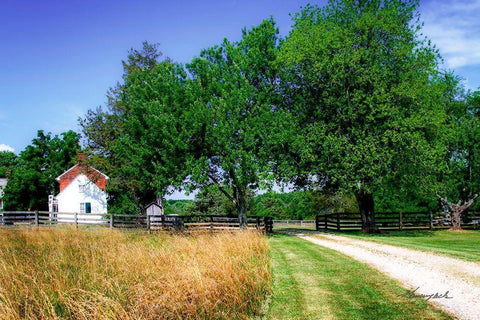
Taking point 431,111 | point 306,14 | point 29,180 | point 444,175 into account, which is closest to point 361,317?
point 431,111

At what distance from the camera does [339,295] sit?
21.7 ft

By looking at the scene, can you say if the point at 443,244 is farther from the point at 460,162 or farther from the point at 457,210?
the point at 460,162

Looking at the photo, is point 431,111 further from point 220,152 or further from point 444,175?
point 220,152

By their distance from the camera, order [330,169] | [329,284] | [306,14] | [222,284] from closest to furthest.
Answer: [222,284] → [329,284] → [330,169] → [306,14]

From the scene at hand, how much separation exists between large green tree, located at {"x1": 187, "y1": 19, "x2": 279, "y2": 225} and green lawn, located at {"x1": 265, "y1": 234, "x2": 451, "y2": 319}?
36.8 feet

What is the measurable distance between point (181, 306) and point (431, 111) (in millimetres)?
19800

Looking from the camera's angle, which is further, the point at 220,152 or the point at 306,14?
the point at 306,14

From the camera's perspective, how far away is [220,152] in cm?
2122

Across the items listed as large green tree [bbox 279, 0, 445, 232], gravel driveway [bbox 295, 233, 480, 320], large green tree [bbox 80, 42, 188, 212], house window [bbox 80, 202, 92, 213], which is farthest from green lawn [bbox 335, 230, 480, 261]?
house window [bbox 80, 202, 92, 213]

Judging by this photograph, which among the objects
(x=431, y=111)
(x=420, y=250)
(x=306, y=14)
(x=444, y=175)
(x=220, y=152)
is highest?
(x=306, y=14)

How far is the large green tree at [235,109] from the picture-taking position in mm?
20031

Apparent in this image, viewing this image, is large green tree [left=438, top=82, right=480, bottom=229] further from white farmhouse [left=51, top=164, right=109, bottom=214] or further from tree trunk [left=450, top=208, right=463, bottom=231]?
white farmhouse [left=51, top=164, right=109, bottom=214]

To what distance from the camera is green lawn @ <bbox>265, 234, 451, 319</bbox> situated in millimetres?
5648
